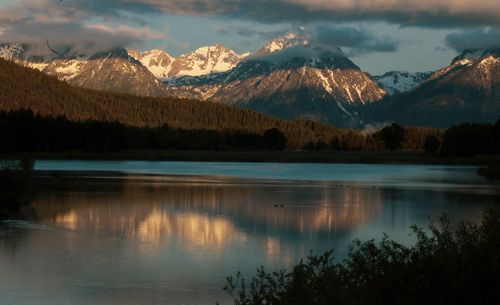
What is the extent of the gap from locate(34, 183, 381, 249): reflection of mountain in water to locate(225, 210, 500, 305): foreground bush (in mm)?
16754

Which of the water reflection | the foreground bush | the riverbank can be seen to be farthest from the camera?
the riverbank

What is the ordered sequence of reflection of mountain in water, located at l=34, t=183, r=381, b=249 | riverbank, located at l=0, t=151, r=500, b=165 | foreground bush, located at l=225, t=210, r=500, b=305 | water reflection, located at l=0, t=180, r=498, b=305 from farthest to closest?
riverbank, located at l=0, t=151, r=500, b=165, reflection of mountain in water, located at l=34, t=183, r=381, b=249, water reflection, located at l=0, t=180, r=498, b=305, foreground bush, located at l=225, t=210, r=500, b=305

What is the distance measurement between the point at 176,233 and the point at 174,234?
381 millimetres

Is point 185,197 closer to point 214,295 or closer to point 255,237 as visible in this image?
point 255,237

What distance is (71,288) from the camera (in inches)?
1023

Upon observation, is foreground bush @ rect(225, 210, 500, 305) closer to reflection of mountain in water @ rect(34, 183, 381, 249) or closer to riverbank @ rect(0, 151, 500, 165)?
reflection of mountain in water @ rect(34, 183, 381, 249)

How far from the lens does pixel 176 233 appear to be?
39.9 metres

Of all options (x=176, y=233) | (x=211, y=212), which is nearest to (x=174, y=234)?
(x=176, y=233)

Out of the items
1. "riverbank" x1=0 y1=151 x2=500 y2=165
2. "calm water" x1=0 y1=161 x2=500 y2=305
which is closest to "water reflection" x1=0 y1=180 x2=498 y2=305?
"calm water" x1=0 y1=161 x2=500 y2=305

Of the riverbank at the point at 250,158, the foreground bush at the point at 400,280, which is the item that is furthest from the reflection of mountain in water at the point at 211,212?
the riverbank at the point at 250,158

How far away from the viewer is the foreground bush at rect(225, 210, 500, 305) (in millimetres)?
16484

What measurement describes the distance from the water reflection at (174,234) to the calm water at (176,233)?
5cm

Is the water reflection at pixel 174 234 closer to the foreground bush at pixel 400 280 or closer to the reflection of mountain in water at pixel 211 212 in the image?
the reflection of mountain in water at pixel 211 212

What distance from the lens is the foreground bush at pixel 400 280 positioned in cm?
1648
